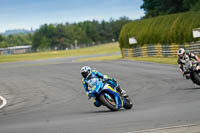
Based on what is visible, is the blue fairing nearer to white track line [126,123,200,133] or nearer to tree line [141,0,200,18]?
white track line [126,123,200,133]

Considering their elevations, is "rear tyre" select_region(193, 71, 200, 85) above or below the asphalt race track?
above

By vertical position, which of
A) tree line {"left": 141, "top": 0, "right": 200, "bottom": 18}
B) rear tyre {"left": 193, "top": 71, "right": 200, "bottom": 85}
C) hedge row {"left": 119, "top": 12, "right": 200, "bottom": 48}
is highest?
tree line {"left": 141, "top": 0, "right": 200, "bottom": 18}

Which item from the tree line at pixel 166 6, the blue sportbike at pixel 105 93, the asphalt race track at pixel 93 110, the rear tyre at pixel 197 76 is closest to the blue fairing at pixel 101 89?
the blue sportbike at pixel 105 93

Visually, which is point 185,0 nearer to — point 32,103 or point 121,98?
point 32,103

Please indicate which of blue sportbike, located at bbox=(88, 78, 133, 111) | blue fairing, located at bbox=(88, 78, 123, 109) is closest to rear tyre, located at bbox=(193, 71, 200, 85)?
blue sportbike, located at bbox=(88, 78, 133, 111)

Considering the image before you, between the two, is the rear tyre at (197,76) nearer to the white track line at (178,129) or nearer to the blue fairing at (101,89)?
the blue fairing at (101,89)

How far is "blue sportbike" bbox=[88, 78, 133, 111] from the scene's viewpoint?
1083 centimetres

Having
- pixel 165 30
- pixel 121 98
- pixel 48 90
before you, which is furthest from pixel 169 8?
pixel 121 98

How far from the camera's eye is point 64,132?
8.00 metres

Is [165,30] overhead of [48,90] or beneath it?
overhead

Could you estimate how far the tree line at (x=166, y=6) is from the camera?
59.2 metres

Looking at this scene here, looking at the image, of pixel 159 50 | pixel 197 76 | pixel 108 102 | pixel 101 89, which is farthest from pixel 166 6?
pixel 101 89

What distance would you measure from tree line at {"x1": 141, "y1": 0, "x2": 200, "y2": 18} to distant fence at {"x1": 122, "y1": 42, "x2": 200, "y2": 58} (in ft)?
41.3

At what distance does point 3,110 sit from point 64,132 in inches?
304
